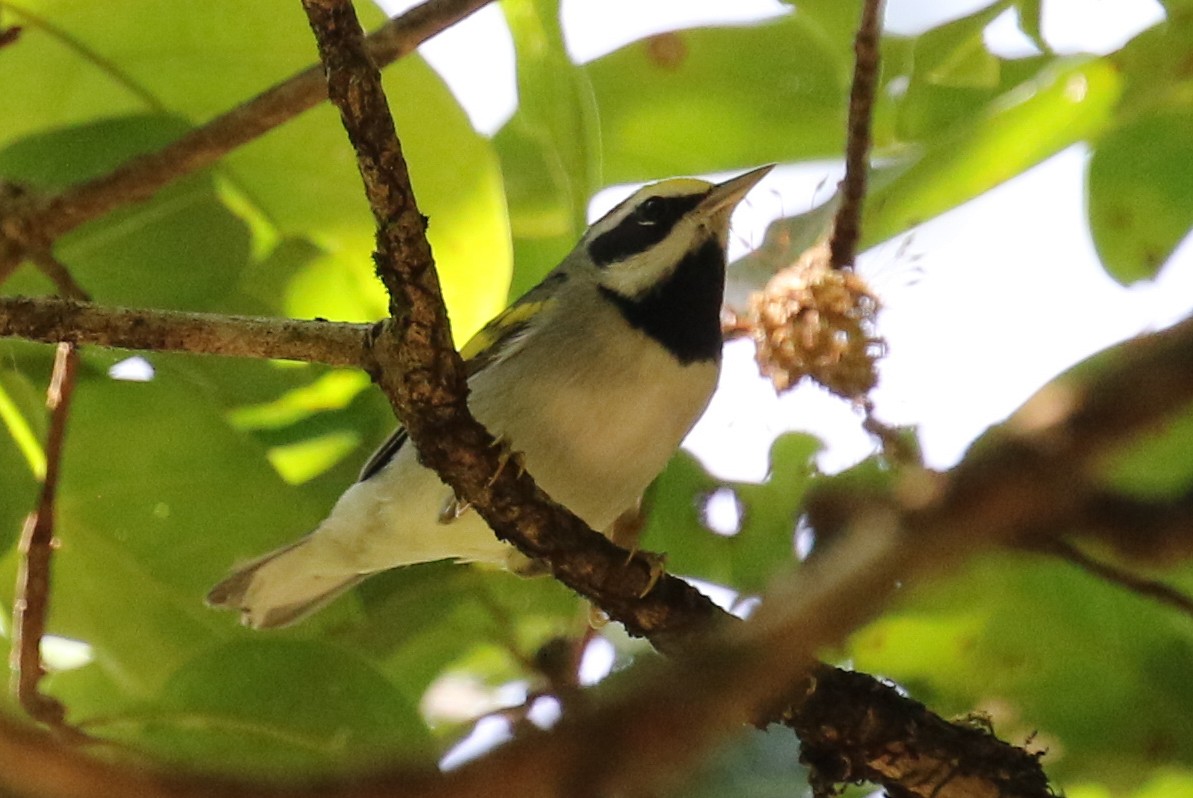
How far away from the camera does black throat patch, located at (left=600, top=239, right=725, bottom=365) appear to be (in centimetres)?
233

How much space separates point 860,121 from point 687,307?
0.65 meters

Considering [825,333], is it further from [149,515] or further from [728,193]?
[149,515]

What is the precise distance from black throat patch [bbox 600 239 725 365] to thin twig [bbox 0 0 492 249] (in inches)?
27.1

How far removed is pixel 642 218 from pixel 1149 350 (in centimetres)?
250

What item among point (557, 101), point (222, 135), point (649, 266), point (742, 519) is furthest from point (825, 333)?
point (222, 135)

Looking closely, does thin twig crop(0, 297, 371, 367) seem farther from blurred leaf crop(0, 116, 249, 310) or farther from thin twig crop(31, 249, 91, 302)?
blurred leaf crop(0, 116, 249, 310)

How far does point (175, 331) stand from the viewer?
136 cm

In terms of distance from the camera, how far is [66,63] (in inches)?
80.7

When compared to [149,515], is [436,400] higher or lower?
lower

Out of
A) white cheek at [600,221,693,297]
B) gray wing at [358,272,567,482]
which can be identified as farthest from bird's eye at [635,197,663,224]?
A: gray wing at [358,272,567,482]

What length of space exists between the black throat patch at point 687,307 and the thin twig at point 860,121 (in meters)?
0.43

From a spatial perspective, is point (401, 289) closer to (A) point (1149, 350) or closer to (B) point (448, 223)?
(B) point (448, 223)

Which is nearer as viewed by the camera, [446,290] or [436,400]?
[436,400]

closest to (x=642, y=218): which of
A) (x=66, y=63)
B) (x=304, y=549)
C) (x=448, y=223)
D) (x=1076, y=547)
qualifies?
(x=448, y=223)
